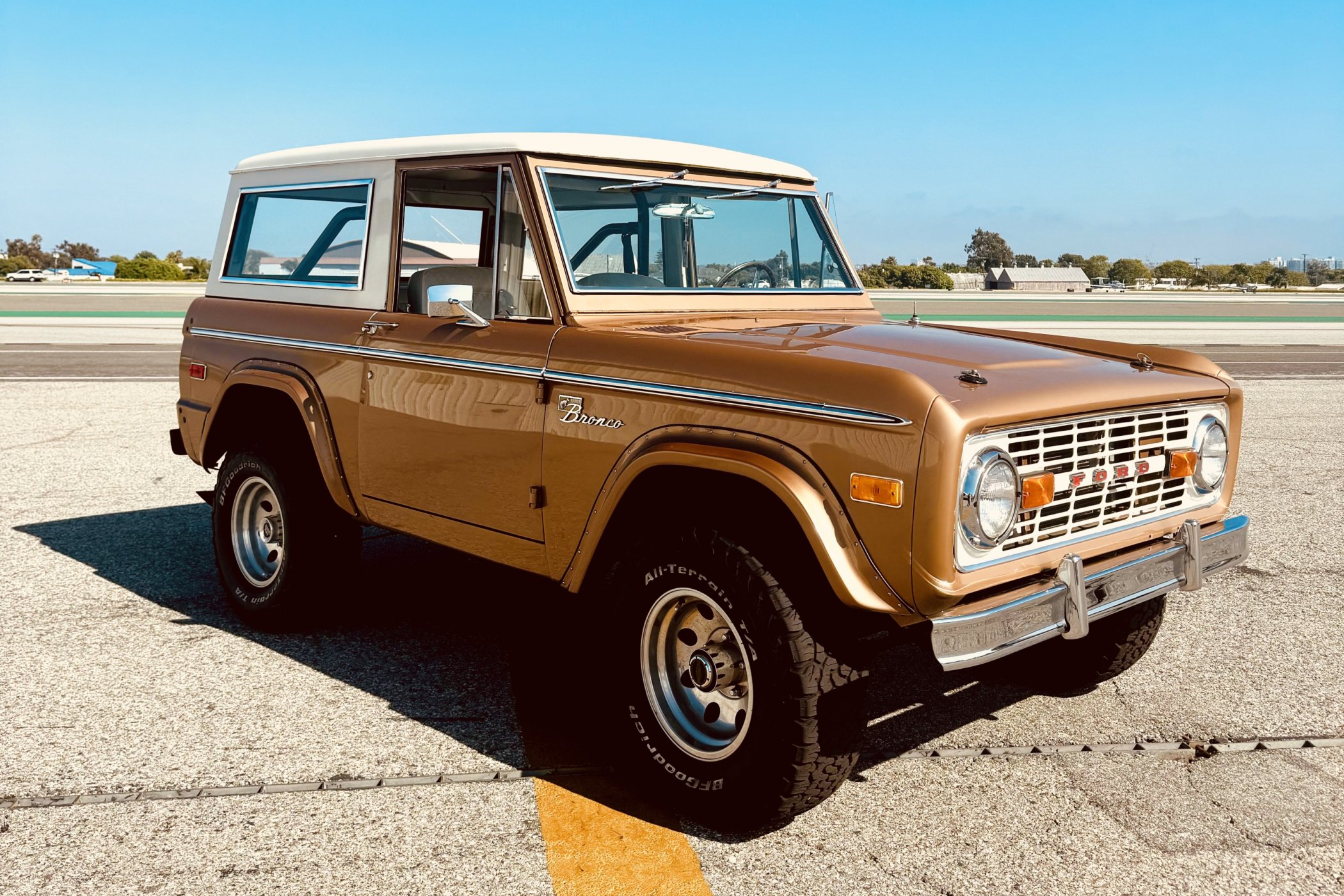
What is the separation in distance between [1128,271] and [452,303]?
131m

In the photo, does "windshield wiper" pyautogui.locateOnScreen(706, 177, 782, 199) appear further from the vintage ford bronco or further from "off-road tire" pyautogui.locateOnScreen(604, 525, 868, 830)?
"off-road tire" pyautogui.locateOnScreen(604, 525, 868, 830)

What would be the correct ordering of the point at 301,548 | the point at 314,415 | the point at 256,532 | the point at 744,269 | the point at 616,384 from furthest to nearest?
the point at 256,532 → the point at 301,548 → the point at 314,415 → the point at 744,269 → the point at 616,384

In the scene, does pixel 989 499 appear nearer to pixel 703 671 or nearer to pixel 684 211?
pixel 703 671

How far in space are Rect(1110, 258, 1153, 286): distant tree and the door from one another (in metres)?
127

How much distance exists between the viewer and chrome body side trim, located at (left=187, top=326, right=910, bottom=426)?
3012 mm

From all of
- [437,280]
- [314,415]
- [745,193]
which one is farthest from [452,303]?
[745,193]

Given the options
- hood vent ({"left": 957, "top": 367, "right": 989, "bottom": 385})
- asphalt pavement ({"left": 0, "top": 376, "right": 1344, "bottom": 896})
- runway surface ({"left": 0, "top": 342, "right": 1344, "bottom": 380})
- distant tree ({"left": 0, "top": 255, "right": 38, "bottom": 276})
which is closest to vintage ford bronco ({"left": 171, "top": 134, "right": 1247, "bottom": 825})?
hood vent ({"left": 957, "top": 367, "right": 989, "bottom": 385})

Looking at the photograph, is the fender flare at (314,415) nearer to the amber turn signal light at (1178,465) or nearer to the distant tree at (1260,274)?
the amber turn signal light at (1178,465)

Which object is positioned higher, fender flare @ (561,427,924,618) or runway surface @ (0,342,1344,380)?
fender flare @ (561,427,924,618)

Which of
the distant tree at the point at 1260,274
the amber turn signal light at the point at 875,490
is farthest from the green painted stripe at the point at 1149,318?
the distant tree at the point at 1260,274

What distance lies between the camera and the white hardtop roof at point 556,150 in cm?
413

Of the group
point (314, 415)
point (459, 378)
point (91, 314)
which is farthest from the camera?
point (91, 314)

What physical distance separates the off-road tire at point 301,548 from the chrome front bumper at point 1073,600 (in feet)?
9.91

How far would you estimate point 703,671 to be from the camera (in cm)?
343
